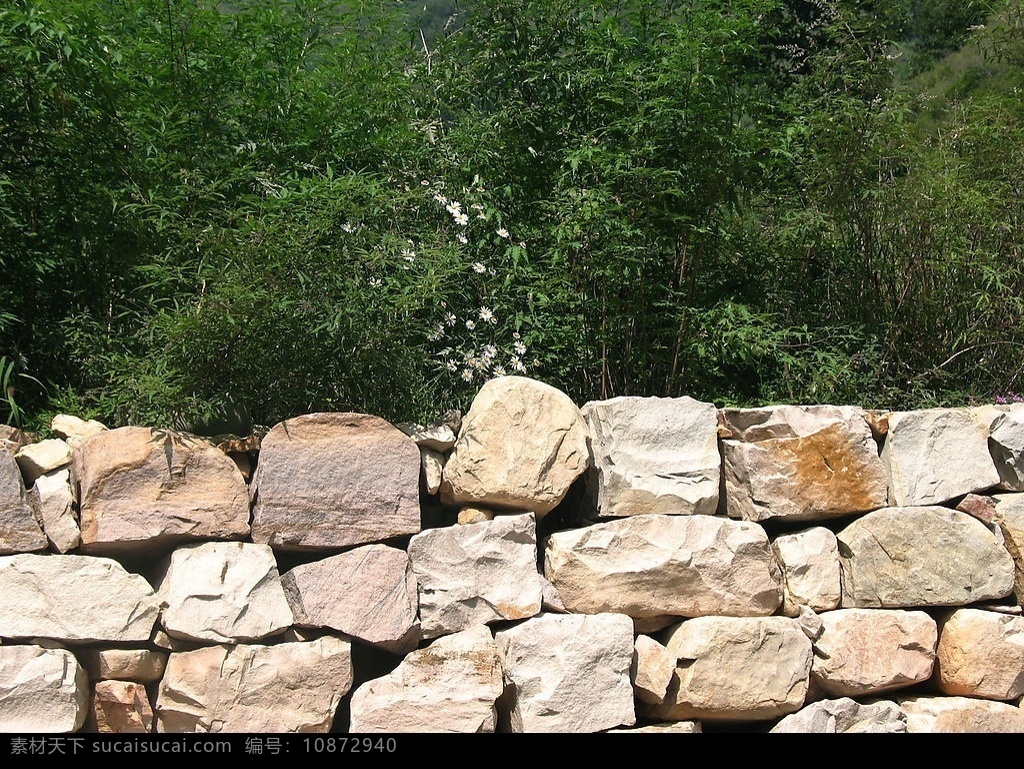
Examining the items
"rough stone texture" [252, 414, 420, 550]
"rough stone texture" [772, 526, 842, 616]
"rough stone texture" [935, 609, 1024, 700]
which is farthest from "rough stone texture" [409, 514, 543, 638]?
"rough stone texture" [935, 609, 1024, 700]

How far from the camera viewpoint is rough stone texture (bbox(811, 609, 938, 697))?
3500mm

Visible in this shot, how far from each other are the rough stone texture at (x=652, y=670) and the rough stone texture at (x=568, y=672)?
0.09 m

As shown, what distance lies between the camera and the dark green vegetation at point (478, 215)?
130 inches

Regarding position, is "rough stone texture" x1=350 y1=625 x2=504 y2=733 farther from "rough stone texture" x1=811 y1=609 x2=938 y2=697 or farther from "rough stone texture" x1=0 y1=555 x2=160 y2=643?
"rough stone texture" x1=811 y1=609 x2=938 y2=697

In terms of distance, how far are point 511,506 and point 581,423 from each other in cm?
38

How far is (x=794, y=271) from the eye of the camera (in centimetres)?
446

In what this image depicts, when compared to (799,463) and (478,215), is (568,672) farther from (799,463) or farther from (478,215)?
(478,215)

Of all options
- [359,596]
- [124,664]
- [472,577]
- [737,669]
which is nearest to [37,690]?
[124,664]

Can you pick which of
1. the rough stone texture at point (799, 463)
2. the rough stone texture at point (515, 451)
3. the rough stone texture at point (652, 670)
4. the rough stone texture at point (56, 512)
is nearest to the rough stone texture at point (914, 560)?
the rough stone texture at point (799, 463)

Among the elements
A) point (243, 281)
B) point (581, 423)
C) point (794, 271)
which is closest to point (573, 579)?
point (581, 423)

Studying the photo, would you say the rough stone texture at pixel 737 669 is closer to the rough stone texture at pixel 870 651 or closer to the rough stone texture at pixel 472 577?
the rough stone texture at pixel 870 651

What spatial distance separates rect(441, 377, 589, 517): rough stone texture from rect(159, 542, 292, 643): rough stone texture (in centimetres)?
66

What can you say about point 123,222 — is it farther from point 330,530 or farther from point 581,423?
point 581,423

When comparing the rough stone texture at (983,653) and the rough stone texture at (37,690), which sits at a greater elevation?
the rough stone texture at (37,690)
